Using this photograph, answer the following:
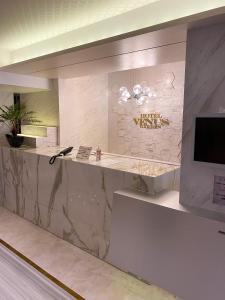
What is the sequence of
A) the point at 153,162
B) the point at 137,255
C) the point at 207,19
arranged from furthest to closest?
1. the point at 153,162
2. the point at 137,255
3. the point at 207,19

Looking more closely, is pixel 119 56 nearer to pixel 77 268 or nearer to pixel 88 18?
pixel 88 18

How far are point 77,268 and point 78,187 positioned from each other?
2.76 feet

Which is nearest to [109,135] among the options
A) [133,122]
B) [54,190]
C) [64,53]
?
[133,122]

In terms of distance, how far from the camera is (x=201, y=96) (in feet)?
5.36

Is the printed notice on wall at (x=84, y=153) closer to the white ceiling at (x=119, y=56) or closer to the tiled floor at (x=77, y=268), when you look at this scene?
the white ceiling at (x=119, y=56)

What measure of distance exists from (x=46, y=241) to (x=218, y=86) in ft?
8.50

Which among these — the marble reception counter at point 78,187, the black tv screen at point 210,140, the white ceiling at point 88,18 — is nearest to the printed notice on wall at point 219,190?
the black tv screen at point 210,140

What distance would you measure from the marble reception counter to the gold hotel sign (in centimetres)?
226

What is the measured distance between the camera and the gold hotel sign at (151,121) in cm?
492

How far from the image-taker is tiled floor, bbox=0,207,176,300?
2131 millimetres

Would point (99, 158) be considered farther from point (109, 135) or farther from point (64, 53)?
point (109, 135)

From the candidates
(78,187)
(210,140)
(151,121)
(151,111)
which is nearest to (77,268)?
(78,187)

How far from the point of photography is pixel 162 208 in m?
1.73

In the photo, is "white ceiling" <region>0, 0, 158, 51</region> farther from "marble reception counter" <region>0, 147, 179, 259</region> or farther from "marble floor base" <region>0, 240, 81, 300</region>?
"marble floor base" <region>0, 240, 81, 300</region>
